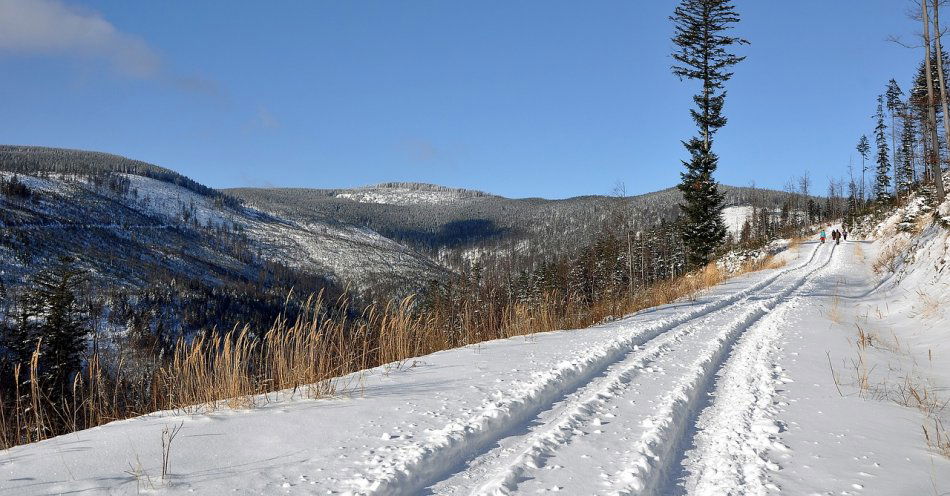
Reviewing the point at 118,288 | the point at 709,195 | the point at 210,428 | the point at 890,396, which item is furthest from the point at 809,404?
the point at 118,288

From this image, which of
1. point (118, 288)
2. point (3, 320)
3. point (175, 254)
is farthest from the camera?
point (175, 254)

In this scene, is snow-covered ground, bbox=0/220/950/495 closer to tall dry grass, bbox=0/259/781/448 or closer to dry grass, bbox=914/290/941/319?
tall dry grass, bbox=0/259/781/448

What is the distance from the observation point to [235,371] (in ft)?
14.2

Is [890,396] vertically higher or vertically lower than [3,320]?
higher

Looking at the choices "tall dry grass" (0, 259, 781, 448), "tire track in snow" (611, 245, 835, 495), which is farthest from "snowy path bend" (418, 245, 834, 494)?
"tall dry grass" (0, 259, 781, 448)

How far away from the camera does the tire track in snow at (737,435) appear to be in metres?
2.94

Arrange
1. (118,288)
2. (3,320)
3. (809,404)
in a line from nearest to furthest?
(809,404)
(3,320)
(118,288)

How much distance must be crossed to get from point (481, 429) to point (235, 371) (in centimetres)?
219

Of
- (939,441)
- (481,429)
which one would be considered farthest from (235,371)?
(939,441)

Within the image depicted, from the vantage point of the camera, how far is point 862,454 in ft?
10.9

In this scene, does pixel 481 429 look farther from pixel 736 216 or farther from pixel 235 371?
pixel 736 216

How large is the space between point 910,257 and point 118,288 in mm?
137067

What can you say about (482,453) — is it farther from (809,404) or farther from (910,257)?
(910,257)

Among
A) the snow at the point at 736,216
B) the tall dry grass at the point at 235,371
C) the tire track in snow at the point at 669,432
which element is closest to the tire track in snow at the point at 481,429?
the tire track in snow at the point at 669,432
